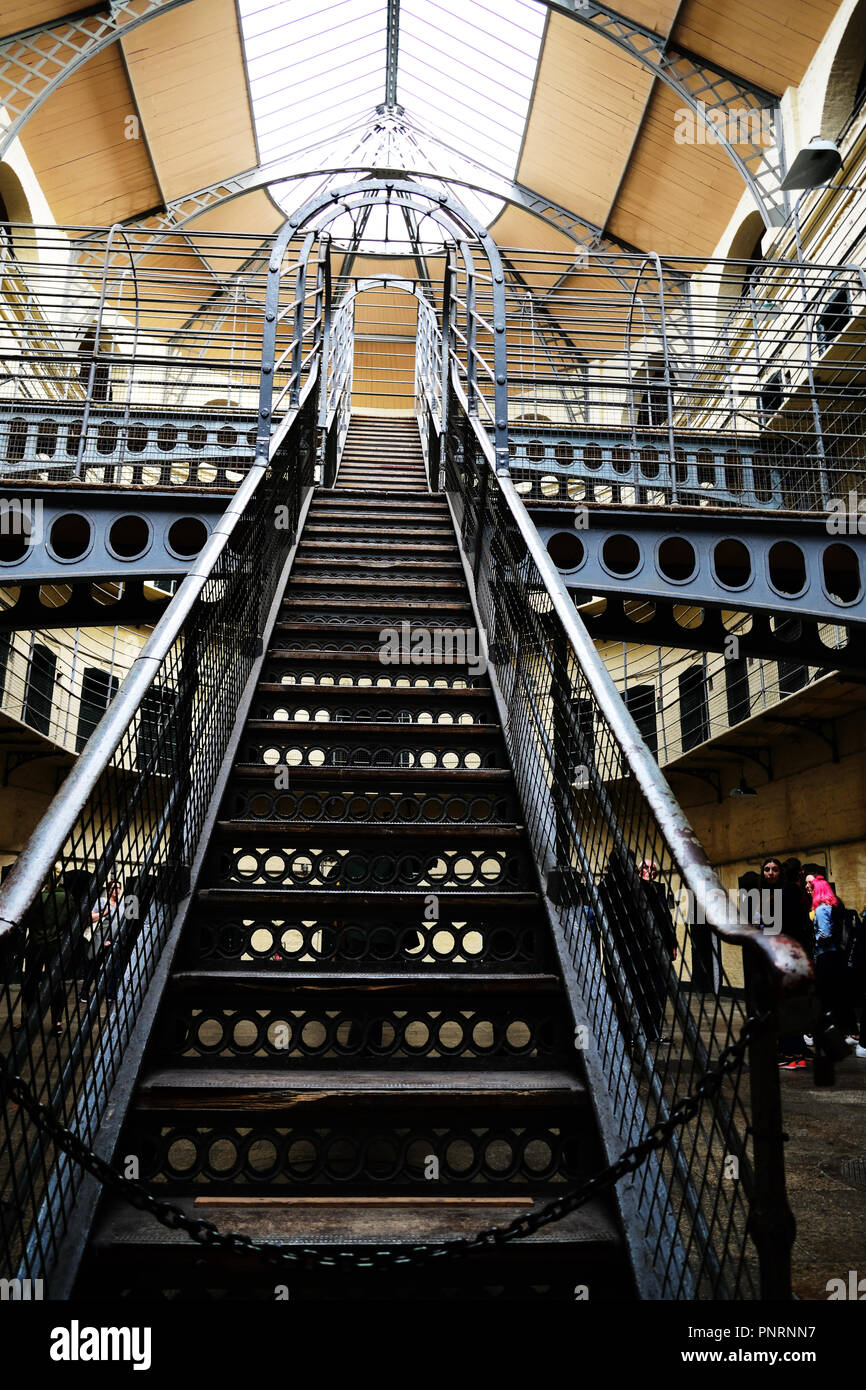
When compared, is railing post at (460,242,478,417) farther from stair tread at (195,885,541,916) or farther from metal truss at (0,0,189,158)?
metal truss at (0,0,189,158)

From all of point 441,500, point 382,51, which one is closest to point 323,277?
point 441,500

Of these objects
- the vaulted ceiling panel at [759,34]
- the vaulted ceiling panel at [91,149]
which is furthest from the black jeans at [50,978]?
the vaulted ceiling panel at [91,149]

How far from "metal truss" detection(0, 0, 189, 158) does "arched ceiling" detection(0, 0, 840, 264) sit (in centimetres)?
3

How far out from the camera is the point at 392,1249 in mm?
1696

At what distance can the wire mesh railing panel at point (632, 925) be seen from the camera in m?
1.78

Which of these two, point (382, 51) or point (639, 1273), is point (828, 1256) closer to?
point (639, 1273)

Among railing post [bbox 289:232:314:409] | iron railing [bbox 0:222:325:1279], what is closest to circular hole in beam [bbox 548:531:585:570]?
railing post [bbox 289:232:314:409]

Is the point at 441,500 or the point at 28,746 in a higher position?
the point at 441,500

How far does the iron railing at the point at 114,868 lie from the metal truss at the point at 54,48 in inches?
475

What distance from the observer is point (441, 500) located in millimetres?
8016

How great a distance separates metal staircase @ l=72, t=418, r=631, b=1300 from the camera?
6.42 ft

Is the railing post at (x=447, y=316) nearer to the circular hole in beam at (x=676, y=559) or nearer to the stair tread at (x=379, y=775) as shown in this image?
the circular hole in beam at (x=676, y=559)

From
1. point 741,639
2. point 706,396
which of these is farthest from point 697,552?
point 706,396

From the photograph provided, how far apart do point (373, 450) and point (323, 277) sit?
11.1 feet
